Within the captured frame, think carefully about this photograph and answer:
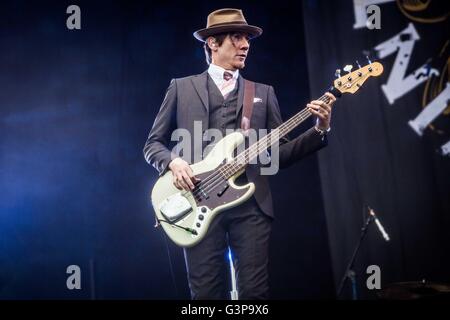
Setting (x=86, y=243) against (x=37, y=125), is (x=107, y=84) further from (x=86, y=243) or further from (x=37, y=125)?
(x=86, y=243)

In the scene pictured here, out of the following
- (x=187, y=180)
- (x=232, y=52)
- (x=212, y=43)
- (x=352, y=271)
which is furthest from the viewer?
(x=352, y=271)

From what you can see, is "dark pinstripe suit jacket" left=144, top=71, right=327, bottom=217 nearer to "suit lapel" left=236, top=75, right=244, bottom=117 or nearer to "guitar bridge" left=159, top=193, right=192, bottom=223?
"suit lapel" left=236, top=75, right=244, bottom=117

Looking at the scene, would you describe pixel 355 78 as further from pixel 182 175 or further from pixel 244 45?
pixel 182 175

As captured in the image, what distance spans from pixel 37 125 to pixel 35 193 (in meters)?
0.59

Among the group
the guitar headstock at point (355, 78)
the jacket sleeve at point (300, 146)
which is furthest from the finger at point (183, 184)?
the guitar headstock at point (355, 78)

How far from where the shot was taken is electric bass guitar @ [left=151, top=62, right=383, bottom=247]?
2955 mm

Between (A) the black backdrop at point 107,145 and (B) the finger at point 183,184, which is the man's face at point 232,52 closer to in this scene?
(B) the finger at point 183,184

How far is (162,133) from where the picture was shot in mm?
3236

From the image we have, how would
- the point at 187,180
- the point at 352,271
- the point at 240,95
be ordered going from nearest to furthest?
the point at 187,180
the point at 240,95
the point at 352,271

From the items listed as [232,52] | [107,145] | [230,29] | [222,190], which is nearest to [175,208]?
[222,190]

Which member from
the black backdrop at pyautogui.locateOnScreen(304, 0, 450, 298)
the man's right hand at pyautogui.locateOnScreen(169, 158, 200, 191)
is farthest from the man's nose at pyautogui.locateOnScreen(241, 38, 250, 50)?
the black backdrop at pyautogui.locateOnScreen(304, 0, 450, 298)

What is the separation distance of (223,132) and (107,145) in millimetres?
1794
